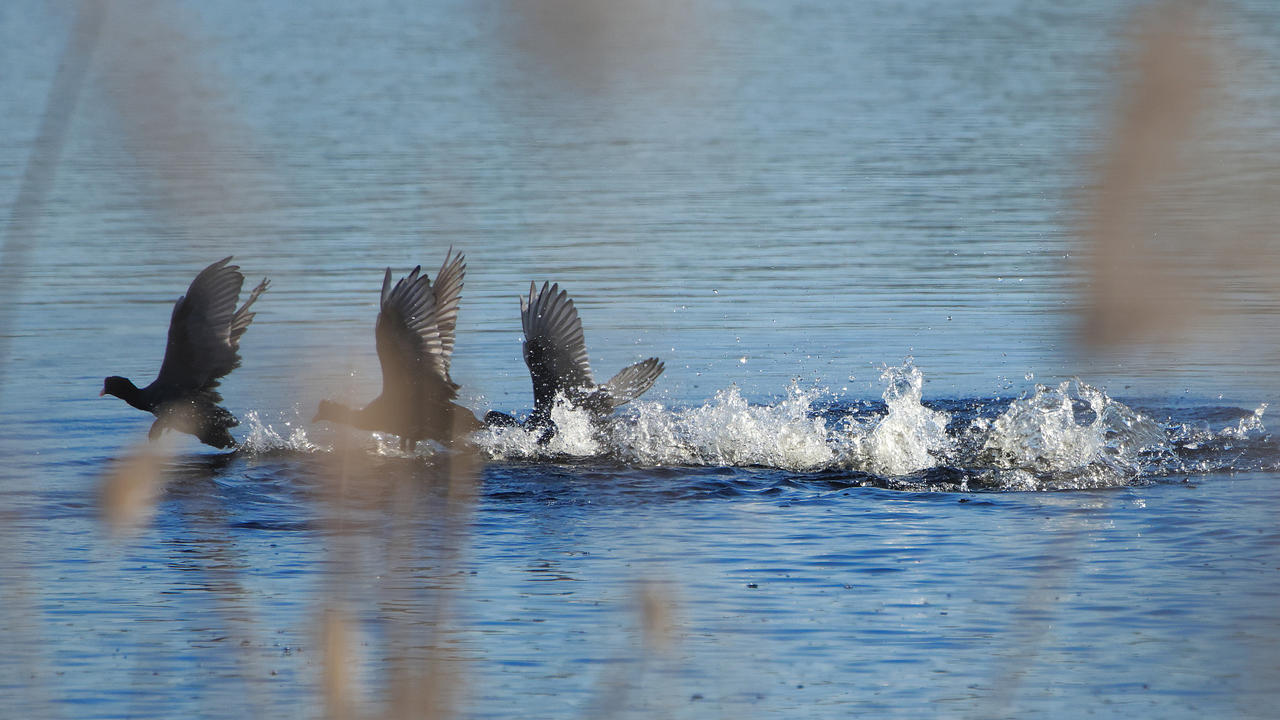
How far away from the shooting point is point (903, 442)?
767 centimetres

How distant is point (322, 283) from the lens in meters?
12.8

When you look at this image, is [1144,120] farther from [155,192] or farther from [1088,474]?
[1088,474]

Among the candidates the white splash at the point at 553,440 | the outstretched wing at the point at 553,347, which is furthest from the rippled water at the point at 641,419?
the outstretched wing at the point at 553,347

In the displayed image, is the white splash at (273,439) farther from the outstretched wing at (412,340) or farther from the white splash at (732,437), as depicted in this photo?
the white splash at (732,437)

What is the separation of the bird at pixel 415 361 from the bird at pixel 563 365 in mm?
537

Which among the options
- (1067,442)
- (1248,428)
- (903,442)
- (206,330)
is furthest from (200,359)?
(1248,428)

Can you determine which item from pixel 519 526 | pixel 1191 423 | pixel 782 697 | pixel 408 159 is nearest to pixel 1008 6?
pixel 782 697

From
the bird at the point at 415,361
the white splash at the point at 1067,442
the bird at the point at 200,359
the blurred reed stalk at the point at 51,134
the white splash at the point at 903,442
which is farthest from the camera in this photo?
the bird at the point at 200,359

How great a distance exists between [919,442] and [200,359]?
4063 mm

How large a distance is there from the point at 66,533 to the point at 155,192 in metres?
5.92

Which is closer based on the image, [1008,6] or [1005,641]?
[1008,6]

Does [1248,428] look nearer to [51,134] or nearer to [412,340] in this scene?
[412,340]

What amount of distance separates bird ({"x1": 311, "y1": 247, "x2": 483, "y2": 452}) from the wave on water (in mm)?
242

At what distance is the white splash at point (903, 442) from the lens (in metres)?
7.54
